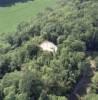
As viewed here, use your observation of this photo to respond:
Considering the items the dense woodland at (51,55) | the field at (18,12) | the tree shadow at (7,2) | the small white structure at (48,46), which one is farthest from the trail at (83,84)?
the tree shadow at (7,2)

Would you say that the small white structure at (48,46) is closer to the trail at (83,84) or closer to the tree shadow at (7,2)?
the trail at (83,84)

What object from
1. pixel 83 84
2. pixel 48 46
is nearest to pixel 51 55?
pixel 48 46

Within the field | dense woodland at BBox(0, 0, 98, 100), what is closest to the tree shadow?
the field

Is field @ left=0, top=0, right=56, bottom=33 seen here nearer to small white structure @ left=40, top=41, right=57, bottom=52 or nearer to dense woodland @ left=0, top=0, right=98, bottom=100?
dense woodland @ left=0, top=0, right=98, bottom=100

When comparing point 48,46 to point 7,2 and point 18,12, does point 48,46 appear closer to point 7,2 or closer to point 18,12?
point 18,12

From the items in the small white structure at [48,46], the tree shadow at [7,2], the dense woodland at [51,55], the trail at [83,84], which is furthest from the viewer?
the tree shadow at [7,2]
